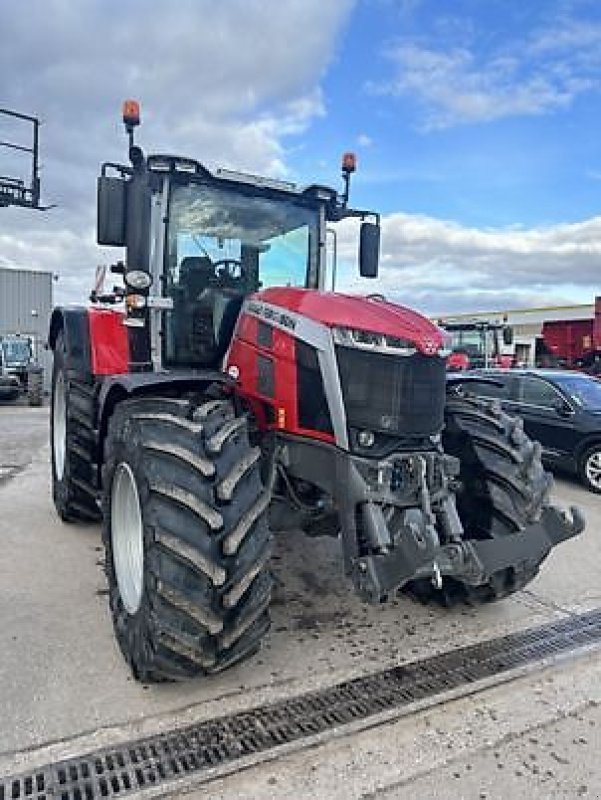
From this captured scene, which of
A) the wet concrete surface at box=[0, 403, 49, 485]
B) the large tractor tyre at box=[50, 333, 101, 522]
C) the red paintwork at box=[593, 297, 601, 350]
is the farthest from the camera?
the red paintwork at box=[593, 297, 601, 350]

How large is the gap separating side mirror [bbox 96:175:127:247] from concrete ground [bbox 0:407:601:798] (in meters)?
2.09

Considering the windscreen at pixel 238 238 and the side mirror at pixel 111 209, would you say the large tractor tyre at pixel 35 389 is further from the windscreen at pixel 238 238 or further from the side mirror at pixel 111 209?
the side mirror at pixel 111 209

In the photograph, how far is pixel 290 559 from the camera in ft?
15.6

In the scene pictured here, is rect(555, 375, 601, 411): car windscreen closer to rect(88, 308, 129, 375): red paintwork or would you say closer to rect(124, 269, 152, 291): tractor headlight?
rect(88, 308, 129, 375): red paintwork

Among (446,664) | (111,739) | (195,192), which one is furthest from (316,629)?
(195,192)

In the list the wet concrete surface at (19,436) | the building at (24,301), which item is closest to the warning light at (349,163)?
the wet concrete surface at (19,436)

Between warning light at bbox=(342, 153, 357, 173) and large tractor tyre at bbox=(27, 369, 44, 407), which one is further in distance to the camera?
large tractor tyre at bbox=(27, 369, 44, 407)

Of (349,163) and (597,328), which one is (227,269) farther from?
(597,328)

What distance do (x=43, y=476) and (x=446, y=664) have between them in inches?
214

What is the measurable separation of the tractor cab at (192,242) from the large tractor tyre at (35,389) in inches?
517

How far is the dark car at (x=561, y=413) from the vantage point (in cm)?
784

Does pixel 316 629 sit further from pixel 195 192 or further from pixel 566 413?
pixel 566 413

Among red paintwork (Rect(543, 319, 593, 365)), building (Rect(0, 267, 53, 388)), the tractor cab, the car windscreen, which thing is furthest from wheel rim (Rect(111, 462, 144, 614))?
building (Rect(0, 267, 53, 388))

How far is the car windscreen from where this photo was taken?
8133 mm
